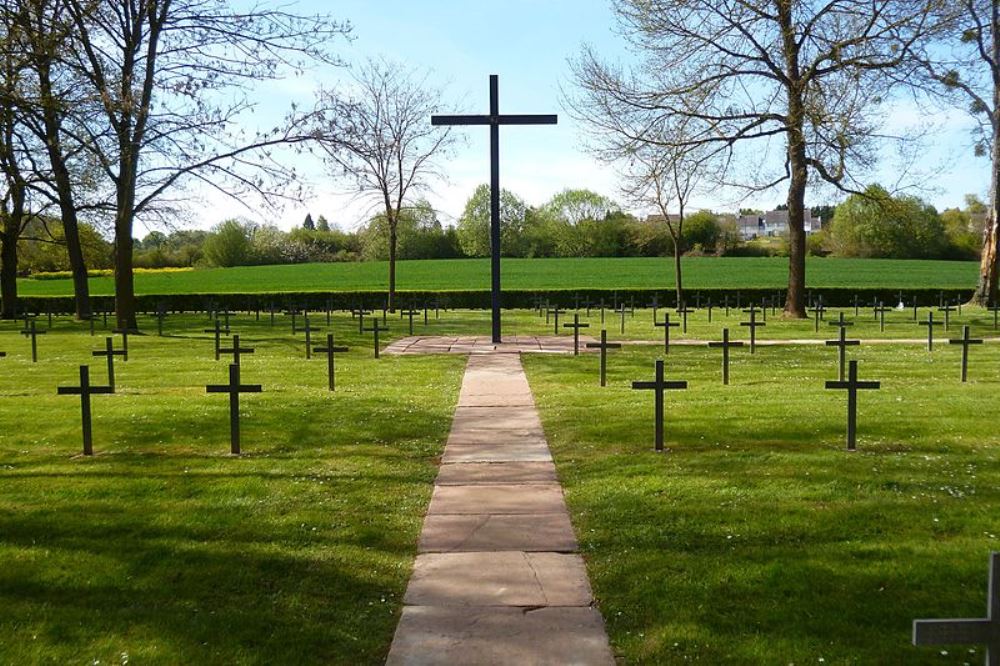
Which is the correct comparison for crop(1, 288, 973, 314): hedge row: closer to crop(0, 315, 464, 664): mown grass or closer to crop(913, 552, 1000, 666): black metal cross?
crop(0, 315, 464, 664): mown grass

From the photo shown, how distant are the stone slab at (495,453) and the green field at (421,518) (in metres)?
0.25

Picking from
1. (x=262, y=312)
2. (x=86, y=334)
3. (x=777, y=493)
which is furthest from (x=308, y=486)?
(x=262, y=312)

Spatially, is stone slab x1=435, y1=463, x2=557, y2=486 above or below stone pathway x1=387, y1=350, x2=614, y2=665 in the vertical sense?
above

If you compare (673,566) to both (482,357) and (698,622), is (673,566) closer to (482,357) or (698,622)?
(698,622)

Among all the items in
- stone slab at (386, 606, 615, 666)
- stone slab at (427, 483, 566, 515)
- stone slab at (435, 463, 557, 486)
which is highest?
stone slab at (435, 463, 557, 486)

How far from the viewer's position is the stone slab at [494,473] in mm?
7551

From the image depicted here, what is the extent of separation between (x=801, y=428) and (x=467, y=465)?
3726mm

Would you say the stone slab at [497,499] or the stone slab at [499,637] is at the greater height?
the stone slab at [497,499]

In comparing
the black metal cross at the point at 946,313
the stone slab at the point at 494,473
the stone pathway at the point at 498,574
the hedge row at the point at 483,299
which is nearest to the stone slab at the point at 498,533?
the stone pathway at the point at 498,574

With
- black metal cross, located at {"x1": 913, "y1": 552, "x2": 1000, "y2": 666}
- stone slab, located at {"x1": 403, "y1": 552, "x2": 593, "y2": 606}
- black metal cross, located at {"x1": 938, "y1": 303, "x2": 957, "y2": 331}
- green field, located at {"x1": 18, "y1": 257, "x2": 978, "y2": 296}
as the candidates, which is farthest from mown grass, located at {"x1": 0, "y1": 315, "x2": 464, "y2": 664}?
green field, located at {"x1": 18, "y1": 257, "x2": 978, "y2": 296}

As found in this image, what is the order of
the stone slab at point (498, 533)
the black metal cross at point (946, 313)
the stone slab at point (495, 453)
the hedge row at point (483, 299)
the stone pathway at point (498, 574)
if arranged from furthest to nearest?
the hedge row at point (483, 299) → the black metal cross at point (946, 313) → the stone slab at point (495, 453) → the stone slab at point (498, 533) → the stone pathway at point (498, 574)

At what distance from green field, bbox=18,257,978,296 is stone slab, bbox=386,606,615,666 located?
151ft

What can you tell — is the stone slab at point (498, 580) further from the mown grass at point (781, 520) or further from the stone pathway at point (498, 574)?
the mown grass at point (781, 520)

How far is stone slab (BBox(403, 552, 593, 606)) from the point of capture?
4.79 metres
